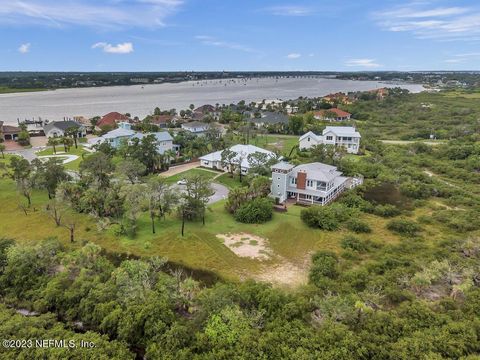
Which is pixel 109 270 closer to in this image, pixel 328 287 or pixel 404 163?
pixel 328 287

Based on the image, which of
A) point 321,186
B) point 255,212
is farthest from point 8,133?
point 321,186

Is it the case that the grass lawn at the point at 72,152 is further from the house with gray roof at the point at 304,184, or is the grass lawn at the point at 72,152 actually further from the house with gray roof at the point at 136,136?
the house with gray roof at the point at 304,184

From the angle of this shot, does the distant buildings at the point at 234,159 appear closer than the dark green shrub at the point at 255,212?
No

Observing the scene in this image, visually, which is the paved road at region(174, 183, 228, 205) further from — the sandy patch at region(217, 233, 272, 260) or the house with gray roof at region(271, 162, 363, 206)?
the sandy patch at region(217, 233, 272, 260)

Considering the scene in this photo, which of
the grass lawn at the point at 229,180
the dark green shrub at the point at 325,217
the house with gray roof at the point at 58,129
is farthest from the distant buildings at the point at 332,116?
the dark green shrub at the point at 325,217

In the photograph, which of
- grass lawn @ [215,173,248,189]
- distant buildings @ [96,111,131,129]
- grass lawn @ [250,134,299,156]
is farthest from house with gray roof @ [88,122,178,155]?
grass lawn @ [250,134,299,156]

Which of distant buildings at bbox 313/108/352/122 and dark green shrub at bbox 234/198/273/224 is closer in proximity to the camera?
dark green shrub at bbox 234/198/273/224

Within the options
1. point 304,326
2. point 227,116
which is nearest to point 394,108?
point 227,116
